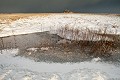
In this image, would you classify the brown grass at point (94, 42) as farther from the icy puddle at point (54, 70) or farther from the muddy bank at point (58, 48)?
the icy puddle at point (54, 70)

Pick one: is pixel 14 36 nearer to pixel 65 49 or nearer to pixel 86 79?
pixel 65 49

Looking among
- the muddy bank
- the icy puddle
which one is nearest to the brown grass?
the muddy bank

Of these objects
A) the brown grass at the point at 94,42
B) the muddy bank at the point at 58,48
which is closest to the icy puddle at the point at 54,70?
the muddy bank at the point at 58,48

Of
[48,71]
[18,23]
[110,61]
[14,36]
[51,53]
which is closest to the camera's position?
[48,71]

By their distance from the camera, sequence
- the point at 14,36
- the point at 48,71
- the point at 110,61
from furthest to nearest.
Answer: the point at 14,36, the point at 110,61, the point at 48,71

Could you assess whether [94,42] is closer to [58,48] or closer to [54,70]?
[58,48]

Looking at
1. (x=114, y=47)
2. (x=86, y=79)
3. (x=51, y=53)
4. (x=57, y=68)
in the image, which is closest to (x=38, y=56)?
(x=51, y=53)
